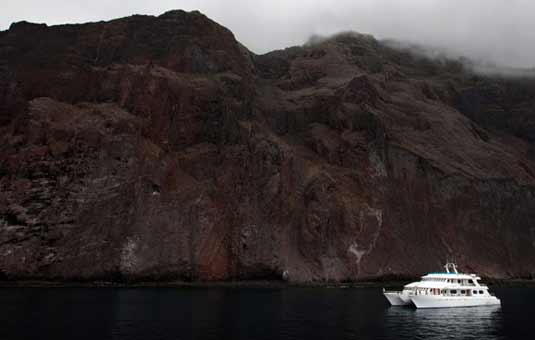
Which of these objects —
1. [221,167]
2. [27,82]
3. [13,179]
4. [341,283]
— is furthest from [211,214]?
[27,82]

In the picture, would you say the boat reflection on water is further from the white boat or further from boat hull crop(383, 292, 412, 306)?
boat hull crop(383, 292, 412, 306)

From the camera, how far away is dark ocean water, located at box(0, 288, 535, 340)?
46.4 m

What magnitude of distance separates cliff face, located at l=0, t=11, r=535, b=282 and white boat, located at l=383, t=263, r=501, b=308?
→ 107 feet

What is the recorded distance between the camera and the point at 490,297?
252 ft

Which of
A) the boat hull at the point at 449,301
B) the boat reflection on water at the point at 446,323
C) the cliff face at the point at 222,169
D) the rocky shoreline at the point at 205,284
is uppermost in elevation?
the cliff face at the point at 222,169

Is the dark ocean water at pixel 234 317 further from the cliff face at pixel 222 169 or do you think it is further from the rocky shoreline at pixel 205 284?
the cliff face at pixel 222 169

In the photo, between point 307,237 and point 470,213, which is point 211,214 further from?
point 470,213

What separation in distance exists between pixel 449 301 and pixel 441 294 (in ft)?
4.56

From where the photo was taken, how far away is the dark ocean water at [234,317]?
46.4 meters

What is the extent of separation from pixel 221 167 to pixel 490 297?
52.7 meters

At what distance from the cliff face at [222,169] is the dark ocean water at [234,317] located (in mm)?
18416

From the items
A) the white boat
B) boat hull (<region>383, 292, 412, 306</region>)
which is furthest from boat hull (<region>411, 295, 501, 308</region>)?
boat hull (<region>383, 292, 412, 306</region>)

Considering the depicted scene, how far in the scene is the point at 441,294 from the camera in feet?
240

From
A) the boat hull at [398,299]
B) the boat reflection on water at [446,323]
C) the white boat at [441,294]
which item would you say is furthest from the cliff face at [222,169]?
the boat reflection on water at [446,323]
